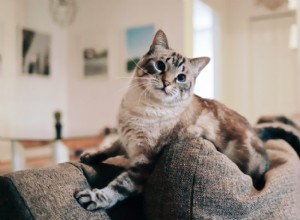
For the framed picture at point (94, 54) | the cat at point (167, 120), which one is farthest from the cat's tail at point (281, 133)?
the framed picture at point (94, 54)

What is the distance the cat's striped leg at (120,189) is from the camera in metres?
0.69

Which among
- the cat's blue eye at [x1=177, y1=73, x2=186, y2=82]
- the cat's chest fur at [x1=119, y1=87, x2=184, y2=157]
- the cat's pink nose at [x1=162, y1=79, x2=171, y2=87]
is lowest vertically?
the cat's chest fur at [x1=119, y1=87, x2=184, y2=157]

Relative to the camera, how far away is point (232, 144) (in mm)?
952

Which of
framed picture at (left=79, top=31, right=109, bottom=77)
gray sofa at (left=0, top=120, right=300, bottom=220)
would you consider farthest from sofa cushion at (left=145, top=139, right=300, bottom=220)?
framed picture at (left=79, top=31, right=109, bottom=77)

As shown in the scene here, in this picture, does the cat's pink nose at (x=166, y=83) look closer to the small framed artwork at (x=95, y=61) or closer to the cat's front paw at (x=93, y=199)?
the cat's front paw at (x=93, y=199)

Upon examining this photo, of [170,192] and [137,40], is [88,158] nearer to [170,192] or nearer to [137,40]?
[170,192]

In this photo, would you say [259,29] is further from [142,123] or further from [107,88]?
[142,123]

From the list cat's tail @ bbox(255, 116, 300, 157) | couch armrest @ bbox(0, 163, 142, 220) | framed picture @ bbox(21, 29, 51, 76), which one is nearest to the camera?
couch armrest @ bbox(0, 163, 142, 220)

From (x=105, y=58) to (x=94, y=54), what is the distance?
20cm

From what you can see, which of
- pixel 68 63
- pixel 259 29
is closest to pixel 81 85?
pixel 68 63

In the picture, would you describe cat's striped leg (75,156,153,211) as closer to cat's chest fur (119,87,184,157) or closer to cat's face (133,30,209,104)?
cat's chest fur (119,87,184,157)

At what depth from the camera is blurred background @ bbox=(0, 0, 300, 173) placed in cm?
329

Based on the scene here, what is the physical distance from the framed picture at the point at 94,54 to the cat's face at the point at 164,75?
3.53 m

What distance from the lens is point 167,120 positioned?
93cm
